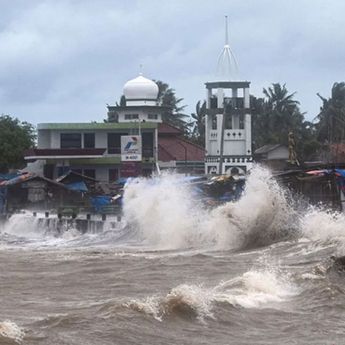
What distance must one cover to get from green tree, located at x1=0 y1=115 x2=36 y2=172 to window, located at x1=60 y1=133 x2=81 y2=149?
292 inches

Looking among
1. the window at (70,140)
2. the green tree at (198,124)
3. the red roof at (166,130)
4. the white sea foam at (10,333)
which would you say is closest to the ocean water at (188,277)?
the white sea foam at (10,333)

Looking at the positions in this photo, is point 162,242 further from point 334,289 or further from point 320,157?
point 320,157

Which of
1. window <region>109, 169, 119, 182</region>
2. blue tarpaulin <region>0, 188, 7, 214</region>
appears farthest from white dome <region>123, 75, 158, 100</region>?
blue tarpaulin <region>0, 188, 7, 214</region>

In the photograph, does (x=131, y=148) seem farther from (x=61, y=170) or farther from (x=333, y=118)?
(x=333, y=118)

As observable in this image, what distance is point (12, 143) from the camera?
2803 inches

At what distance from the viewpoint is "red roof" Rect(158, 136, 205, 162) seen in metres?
67.4

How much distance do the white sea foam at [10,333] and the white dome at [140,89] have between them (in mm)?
55702

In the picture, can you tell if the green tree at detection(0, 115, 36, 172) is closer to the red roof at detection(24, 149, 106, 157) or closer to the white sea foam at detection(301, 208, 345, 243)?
the red roof at detection(24, 149, 106, 157)

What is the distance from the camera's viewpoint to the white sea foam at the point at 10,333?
10.7 metres

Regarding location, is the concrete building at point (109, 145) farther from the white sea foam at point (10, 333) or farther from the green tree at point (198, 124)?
the white sea foam at point (10, 333)

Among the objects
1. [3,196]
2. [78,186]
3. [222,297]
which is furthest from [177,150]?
[222,297]

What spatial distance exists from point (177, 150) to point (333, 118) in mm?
11973

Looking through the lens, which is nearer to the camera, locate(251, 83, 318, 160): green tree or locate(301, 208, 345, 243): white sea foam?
locate(301, 208, 345, 243): white sea foam

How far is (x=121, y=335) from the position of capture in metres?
11.4
